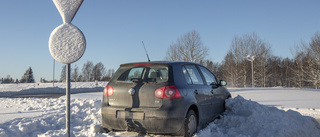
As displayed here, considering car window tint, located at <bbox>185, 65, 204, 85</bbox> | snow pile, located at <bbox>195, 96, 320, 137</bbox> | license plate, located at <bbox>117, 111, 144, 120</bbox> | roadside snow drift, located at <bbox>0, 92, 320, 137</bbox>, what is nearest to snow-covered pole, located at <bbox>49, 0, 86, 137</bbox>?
license plate, located at <bbox>117, 111, 144, 120</bbox>

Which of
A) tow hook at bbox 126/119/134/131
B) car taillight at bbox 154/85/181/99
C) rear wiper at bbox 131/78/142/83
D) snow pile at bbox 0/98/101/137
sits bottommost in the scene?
snow pile at bbox 0/98/101/137

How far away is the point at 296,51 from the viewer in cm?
4125

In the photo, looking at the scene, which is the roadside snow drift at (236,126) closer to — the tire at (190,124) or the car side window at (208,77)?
the tire at (190,124)

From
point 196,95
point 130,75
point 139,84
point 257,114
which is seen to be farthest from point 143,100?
point 257,114

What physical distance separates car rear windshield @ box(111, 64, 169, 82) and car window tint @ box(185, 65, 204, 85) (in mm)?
741

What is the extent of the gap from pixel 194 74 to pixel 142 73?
1.15 meters

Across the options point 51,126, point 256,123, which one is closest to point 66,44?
point 51,126

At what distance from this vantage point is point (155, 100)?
13.5 ft

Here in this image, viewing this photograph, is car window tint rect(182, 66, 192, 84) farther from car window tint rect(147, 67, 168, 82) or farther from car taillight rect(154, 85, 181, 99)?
car taillight rect(154, 85, 181, 99)

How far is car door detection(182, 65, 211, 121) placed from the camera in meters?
4.71

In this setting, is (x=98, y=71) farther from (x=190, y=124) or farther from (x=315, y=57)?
(x=190, y=124)

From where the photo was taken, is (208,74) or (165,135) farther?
(208,74)

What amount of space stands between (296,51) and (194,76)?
139ft

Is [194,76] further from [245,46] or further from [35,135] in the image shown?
[245,46]
